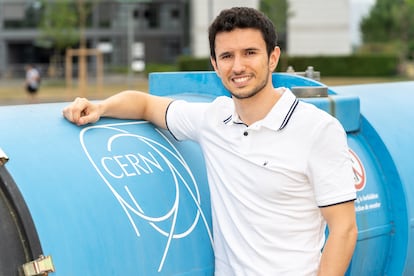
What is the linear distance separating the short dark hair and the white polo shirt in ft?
0.68

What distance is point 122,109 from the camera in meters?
2.86

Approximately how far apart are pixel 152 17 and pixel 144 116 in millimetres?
54388

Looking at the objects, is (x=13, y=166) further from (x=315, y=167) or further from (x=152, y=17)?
(x=152, y=17)

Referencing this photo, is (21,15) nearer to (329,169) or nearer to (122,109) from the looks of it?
(122,109)

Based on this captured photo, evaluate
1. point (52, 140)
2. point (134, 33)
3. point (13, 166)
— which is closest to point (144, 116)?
point (52, 140)

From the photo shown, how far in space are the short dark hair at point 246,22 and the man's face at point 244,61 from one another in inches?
0.6

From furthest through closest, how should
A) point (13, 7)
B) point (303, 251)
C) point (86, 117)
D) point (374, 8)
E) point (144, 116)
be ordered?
point (374, 8), point (13, 7), point (144, 116), point (86, 117), point (303, 251)

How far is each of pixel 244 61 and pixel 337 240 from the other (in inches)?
25.9

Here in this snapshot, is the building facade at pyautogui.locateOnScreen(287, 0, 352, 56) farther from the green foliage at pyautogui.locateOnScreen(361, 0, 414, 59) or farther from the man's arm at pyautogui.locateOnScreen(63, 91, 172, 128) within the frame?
the man's arm at pyautogui.locateOnScreen(63, 91, 172, 128)

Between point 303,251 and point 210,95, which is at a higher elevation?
point 210,95

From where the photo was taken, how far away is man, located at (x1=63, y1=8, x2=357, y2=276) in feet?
7.82

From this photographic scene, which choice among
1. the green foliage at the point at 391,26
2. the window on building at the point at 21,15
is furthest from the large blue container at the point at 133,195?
the window on building at the point at 21,15

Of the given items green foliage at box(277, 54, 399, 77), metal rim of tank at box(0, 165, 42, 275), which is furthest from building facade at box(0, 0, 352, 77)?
metal rim of tank at box(0, 165, 42, 275)

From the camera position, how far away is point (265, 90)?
8.21ft
